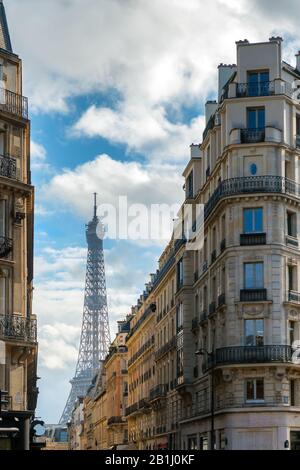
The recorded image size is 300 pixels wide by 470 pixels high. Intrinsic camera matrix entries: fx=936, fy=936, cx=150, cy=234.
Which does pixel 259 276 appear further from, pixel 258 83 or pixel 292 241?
pixel 258 83

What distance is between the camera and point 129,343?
11150cm

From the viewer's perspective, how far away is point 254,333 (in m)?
53.2

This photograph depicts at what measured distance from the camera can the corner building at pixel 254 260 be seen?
172 ft

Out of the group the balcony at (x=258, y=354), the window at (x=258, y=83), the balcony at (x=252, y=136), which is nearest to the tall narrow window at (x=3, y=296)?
the balcony at (x=258, y=354)

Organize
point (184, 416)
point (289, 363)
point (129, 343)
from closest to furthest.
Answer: point (289, 363), point (184, 416), point (129, 343)

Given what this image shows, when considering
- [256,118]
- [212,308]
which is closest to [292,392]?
[212,308]

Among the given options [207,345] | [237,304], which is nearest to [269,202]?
[237,304]

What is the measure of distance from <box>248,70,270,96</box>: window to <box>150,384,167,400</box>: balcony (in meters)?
29.6

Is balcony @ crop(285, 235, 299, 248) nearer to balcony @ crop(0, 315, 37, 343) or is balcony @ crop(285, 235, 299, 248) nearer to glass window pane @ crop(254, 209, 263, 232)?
glass window pane @ crop(254, 209, 263, 232)

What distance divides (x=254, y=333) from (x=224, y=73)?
62.6 ft

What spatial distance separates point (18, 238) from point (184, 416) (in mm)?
33243

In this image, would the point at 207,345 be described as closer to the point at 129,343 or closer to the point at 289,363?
the point at 289,363

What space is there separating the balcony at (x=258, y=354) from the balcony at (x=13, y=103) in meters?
20.7

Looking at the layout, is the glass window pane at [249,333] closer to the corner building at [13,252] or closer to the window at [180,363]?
the window at [180,363]
